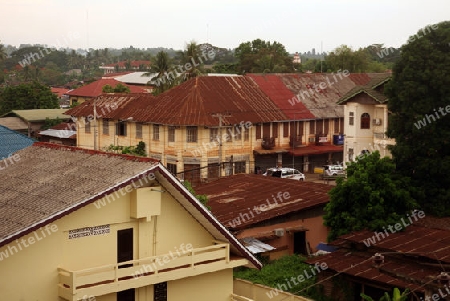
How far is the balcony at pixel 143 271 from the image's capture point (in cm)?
1384

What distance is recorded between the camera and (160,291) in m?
15.6

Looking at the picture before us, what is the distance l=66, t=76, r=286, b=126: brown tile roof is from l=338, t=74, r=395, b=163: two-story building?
6.97m

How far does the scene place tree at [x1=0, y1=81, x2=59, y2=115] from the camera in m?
79.9

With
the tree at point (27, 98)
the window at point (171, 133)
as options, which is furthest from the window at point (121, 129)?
the tree at point (27, 98)

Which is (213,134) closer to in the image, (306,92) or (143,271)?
(306,92)

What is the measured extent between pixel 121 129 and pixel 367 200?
3021 centimetres

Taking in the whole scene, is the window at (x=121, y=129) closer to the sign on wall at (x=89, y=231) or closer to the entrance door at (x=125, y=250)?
the entrance door at (x=125, y=250)

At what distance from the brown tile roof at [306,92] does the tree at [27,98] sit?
35059 millimetres

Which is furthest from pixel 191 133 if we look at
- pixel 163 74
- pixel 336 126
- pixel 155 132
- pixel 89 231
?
pixel 89 231

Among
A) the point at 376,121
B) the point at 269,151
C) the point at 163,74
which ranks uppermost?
the point at 163,74

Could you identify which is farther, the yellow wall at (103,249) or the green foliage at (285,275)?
the green foliage at (285,275)

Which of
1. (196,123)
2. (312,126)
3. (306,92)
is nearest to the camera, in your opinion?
(196,123)

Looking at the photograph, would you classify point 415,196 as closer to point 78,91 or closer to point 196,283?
point 196,283

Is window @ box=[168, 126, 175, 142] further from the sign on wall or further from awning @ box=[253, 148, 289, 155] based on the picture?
the sign on wall
